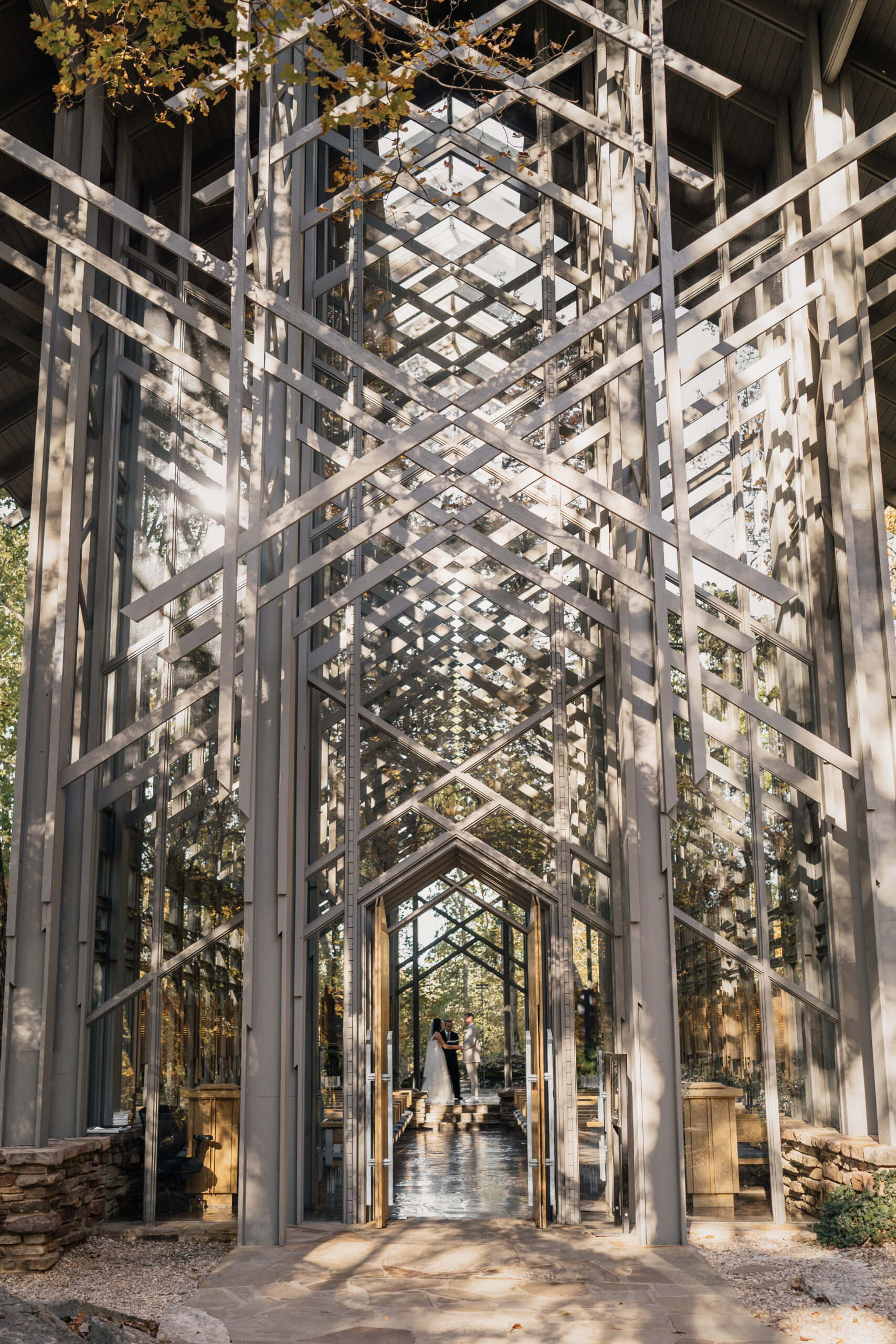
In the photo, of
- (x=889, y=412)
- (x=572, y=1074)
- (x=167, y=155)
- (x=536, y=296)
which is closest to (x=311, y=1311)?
(x=572, y=1074)

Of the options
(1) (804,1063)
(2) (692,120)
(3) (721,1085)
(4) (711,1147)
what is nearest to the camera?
(4) (711,1147)

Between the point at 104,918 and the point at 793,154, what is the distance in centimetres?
768

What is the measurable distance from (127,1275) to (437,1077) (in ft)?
36.0

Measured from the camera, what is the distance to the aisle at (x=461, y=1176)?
27.5ft

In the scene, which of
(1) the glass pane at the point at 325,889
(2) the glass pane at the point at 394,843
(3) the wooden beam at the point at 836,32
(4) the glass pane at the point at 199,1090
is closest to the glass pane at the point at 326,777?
(1) the glass pane at the point at 325,889

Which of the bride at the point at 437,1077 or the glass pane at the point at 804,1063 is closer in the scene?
the glass pane at the point at 804,1063

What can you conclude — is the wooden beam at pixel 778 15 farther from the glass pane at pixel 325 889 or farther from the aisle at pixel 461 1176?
the aisle at pixel 461 1176

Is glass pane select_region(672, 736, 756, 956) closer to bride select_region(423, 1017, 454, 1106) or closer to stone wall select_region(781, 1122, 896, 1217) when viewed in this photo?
stone wall select_region(781, 1122, 896, 1217)

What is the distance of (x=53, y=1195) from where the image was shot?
684 cm

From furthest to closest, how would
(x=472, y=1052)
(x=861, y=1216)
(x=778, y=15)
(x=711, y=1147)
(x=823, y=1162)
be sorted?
1. (x=472, y=1052)
2. (x=778, y=15)
3. (x=711, y=1147)
4. (x=823, y=1162)
5. (x=861, y=1216)

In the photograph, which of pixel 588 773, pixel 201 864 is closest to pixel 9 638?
pixel 201 864

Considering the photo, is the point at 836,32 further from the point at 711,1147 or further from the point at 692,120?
the point at 711,1147

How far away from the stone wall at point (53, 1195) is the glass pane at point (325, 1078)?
A: 1259 millimetres

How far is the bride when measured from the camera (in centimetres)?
1698
